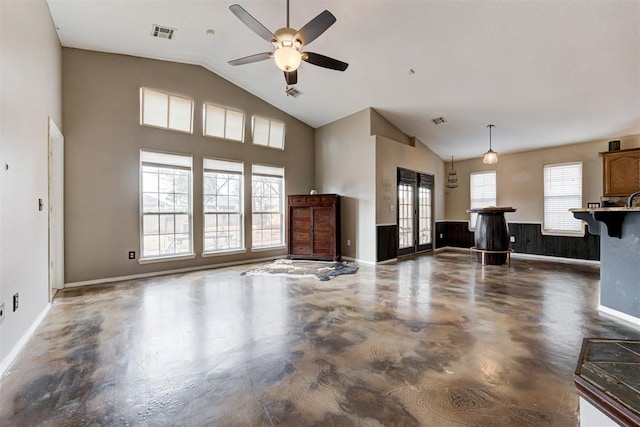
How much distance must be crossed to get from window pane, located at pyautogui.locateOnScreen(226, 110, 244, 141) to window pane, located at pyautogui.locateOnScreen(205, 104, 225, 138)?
0.13 meters

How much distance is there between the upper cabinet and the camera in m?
5.43

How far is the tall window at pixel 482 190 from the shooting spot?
7770 millimetres

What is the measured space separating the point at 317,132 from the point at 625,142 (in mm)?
6378

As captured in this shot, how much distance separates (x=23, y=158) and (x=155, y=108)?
9.18ft

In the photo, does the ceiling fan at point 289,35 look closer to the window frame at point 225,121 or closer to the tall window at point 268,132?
the window frame at point 225,121

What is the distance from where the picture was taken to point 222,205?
604 cm

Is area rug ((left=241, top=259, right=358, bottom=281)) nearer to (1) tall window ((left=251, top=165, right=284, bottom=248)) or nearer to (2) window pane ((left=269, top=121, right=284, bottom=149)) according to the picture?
(1) tall window ((left=251, top=165, right=284, bottom=248))

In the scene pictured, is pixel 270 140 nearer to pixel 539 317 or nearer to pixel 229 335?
pixel 229 335

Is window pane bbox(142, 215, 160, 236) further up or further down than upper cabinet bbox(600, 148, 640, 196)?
further down

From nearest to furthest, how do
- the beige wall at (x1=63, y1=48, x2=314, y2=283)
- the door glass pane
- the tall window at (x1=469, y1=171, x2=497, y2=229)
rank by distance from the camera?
the beige wall at (x1=63, y1=48, x2=314, y2=283) → the door glass pane → the tall window at (x1=469, y1=171, x2=497, y2=229)

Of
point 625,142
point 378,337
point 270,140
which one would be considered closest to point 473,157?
point 625,142

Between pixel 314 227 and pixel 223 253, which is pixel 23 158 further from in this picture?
pixel 314 227

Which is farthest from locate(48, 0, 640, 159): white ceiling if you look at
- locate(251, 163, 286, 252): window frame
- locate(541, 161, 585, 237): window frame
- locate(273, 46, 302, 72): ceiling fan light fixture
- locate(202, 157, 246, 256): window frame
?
locate(202, 157, 246, 256): window frame

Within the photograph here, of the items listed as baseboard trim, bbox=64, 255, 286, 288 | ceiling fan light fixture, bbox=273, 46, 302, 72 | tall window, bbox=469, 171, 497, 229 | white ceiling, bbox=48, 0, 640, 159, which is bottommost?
baseboard trim, bbox=64, 255, 286, 288
